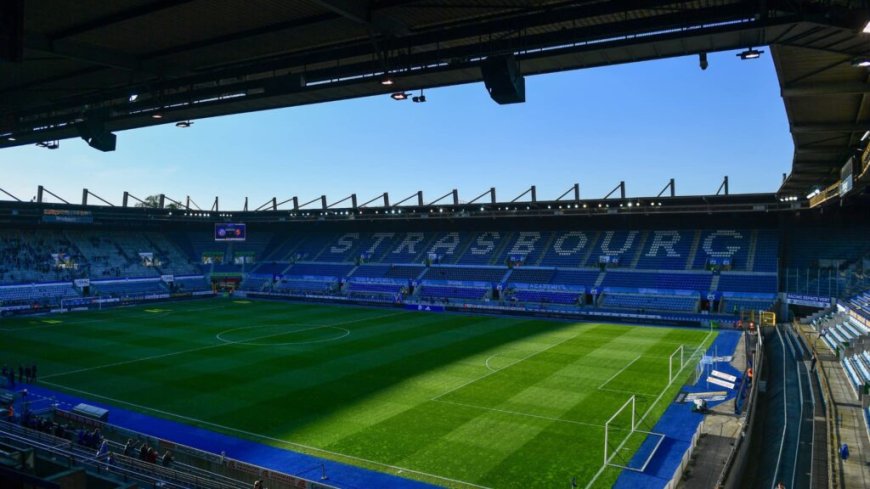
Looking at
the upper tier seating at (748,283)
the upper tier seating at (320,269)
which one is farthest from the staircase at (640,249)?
the upper tier seating at (320,269)

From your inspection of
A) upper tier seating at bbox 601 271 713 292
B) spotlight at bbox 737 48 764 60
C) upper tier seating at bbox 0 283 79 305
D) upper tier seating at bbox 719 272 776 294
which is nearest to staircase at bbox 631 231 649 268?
upper tier seating at bbox 601 271 713 292

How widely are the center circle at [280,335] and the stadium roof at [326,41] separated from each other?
22.1 metres

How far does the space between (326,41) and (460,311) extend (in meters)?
42.1

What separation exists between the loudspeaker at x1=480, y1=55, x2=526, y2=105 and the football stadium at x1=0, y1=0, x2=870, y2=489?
7cm

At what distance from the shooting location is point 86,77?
14.0m

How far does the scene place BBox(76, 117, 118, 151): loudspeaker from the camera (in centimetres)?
1509

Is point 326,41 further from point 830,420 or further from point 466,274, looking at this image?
point 466,274

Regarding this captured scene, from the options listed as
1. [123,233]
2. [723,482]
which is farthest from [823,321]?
[123,233]

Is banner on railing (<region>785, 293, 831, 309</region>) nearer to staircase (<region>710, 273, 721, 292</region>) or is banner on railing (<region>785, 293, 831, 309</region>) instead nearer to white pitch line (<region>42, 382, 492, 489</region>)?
staircase (<region>710, 273, 721, 292</region>)

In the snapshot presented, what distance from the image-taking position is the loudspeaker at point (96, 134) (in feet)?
49.5

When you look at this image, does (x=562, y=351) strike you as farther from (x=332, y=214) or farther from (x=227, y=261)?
(x=227, y=261)

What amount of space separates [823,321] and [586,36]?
118 ft

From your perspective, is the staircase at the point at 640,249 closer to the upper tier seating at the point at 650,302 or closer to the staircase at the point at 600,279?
the staircase at the point at 600,279

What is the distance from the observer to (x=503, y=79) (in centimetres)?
1030
